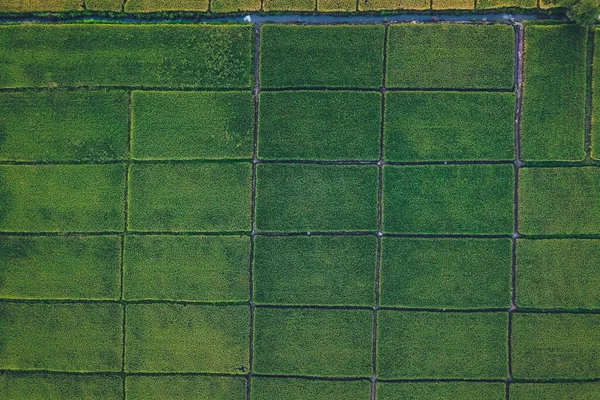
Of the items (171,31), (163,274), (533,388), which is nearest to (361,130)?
(171,31)

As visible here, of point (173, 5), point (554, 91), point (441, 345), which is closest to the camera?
point (554, 91)

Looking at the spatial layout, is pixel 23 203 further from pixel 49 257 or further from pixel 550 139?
pixel 550 139

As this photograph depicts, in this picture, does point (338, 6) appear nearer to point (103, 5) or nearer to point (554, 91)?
point (554, 91)

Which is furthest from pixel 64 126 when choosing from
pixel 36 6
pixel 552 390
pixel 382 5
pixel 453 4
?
pixel 552 390

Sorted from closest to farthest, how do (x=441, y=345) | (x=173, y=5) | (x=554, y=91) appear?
(x=554, y=91), (x=441, y=345), (x=173, y=5)

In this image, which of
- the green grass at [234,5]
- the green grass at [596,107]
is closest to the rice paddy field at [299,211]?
the green grass at [596,107]

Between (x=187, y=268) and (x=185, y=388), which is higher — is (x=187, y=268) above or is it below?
above

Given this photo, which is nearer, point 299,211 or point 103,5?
point 299,211
